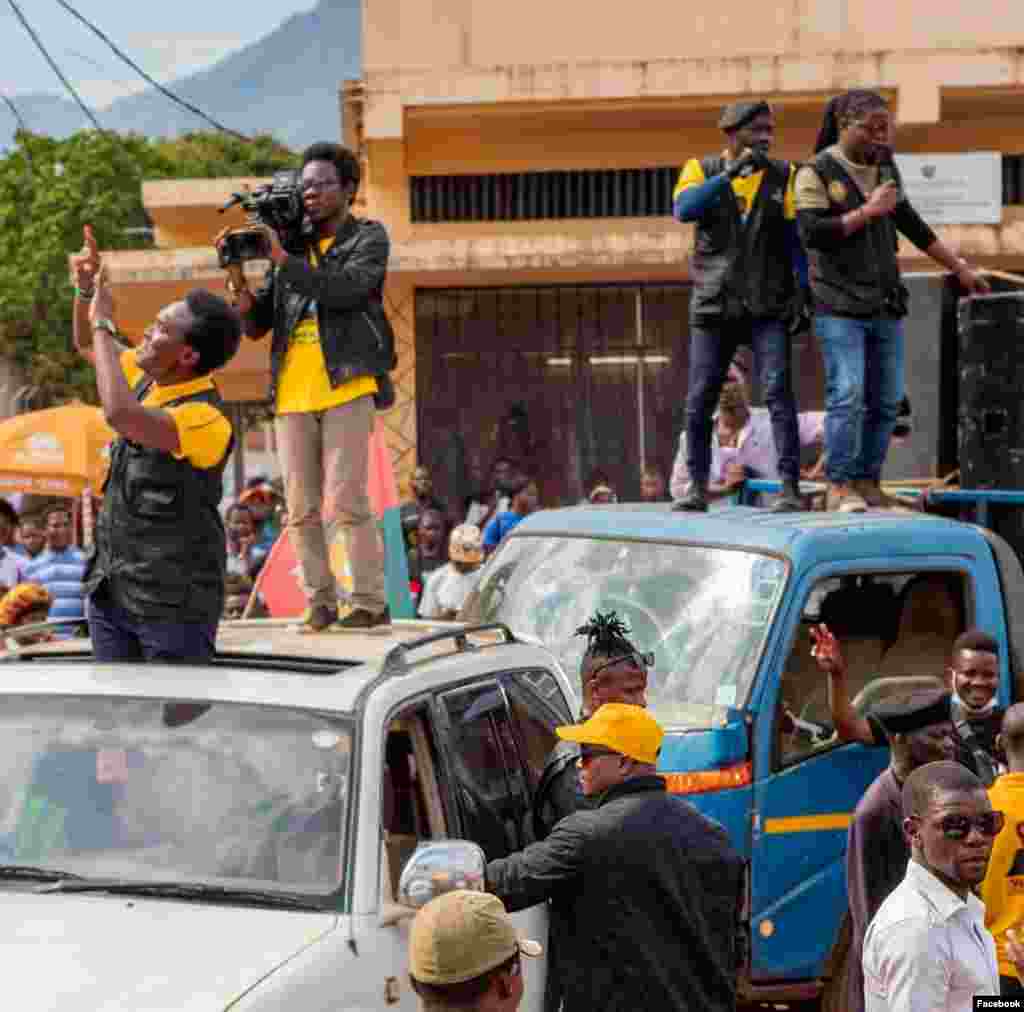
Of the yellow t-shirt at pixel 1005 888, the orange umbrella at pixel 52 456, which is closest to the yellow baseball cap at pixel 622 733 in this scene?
the yellow t-shirt at pixel 1005 888

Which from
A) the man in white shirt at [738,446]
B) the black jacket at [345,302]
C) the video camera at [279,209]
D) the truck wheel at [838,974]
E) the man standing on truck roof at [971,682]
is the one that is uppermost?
the video camera at [279,209]

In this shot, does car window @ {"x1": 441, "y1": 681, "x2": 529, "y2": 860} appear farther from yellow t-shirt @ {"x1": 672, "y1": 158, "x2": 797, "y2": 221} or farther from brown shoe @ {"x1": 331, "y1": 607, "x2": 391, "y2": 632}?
yellow t-shirt @ {"x1": 672, "y1": 158, "x2": 797, "y2": 221}

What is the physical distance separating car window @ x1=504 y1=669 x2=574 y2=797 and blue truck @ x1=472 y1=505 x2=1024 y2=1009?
1404mm

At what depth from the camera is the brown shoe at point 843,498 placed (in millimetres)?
9523

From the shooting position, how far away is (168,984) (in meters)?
4.50

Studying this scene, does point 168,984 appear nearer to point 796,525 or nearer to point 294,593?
point 796,525

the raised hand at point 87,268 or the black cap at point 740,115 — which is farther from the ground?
the black cap at point 740,115

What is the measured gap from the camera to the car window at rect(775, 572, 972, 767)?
28.9 feet

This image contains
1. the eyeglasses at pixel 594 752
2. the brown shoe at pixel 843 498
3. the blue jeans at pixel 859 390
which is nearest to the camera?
the eyeglasses at pixel 594 752

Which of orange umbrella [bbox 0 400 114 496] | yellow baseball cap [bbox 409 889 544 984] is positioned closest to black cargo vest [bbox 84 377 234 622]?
yellow baseball cap [bbox 409 889 544 984]

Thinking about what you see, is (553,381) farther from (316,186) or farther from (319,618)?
(319,618)

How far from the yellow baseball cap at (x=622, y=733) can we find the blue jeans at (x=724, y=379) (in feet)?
14.9

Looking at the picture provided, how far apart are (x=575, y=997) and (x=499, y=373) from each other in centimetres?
1766

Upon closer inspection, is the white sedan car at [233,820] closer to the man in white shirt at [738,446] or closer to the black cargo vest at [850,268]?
the black cargo vest at [850,268]
